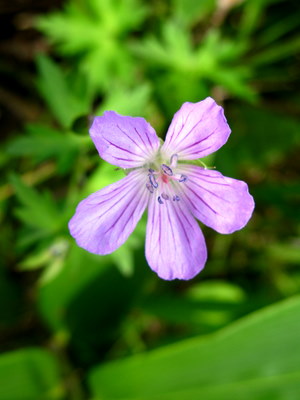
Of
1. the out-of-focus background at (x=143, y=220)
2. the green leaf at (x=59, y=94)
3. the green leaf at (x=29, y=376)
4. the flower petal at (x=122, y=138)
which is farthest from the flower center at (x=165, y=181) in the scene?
the green leaf at (x=29, y=376)

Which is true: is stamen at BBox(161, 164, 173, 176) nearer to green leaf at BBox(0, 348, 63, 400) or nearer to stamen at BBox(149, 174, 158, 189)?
stamen at BBox(149, 174, 158, 189)

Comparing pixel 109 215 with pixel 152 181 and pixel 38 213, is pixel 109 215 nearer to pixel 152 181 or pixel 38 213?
pixel 152 181

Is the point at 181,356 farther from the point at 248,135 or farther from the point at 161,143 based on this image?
the point at 248,135

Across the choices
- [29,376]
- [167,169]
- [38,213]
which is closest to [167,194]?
[167,169]

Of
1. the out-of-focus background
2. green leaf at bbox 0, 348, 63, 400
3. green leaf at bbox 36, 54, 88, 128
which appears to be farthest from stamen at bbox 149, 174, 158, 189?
green leaf at bbox 0, 348, 63, 400

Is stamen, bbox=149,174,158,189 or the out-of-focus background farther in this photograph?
the out-of-focus background

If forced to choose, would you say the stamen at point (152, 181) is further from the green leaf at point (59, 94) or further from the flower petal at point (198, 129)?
the green leaf at point (59, 94)
